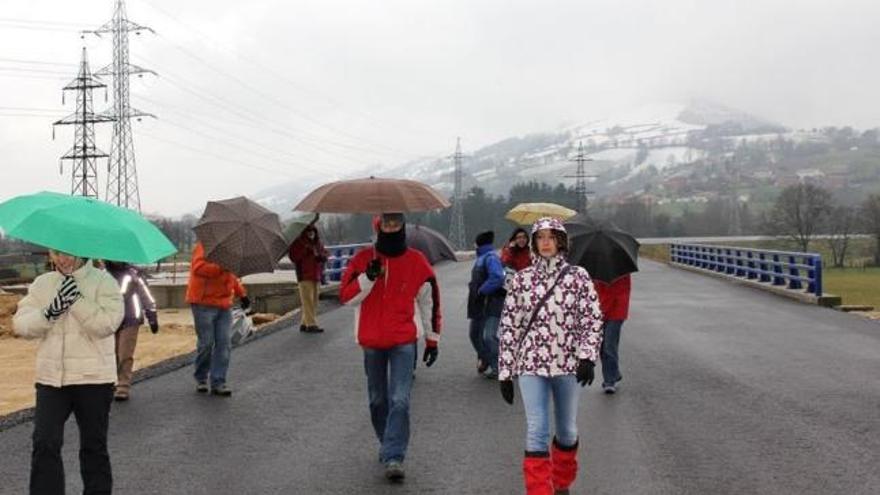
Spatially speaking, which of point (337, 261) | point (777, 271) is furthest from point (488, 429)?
point (777, 271)

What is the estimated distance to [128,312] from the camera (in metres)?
8.73

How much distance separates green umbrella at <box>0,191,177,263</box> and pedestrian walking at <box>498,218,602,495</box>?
2.02m

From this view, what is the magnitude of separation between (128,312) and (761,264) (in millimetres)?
19891

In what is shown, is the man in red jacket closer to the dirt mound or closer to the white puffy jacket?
the white puffy jacket

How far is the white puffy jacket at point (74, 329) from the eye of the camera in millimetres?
4820

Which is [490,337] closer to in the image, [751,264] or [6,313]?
[751,264]

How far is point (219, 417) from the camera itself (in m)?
8.00

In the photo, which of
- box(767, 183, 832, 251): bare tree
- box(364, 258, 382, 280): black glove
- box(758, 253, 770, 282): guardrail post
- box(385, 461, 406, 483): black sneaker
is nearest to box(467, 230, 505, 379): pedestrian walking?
box(364, 258, 382, 280): black glove

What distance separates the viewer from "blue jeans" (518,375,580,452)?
508 centimetres

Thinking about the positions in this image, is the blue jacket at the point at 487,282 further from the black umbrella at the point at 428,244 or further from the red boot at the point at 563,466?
the red boot at the point at 563,466

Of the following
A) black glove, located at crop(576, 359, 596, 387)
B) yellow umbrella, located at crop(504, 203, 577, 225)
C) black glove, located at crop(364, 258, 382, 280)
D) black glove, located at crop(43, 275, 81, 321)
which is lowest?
black glove, located at crop(576, 359, 596, 387)

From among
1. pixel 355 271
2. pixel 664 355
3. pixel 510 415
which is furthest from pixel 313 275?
pixel 355 271

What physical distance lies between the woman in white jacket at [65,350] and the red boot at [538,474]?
239cm

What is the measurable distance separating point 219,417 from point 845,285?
221 ft
